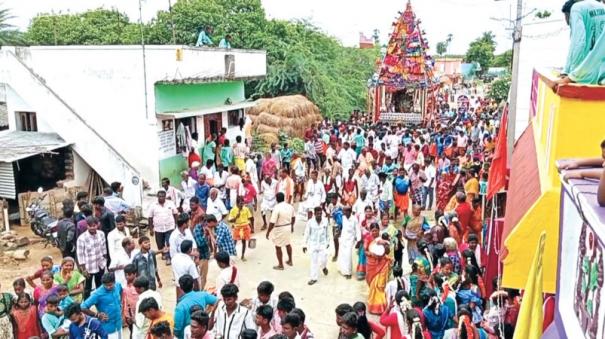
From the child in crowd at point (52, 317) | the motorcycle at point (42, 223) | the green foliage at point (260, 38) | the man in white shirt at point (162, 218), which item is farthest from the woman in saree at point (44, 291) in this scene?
the green foliage at point (260, 38)

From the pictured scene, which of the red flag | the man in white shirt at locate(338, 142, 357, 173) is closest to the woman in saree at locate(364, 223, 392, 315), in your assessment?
the red flag

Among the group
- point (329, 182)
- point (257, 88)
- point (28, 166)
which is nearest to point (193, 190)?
point (329, 182)

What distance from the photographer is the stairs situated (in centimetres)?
1261

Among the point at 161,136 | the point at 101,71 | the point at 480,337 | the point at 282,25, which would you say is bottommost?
the point at 480,337

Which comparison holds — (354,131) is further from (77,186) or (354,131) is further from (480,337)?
(480,337)

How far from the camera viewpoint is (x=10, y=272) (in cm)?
973

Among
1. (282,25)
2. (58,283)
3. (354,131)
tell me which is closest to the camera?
(58,283)

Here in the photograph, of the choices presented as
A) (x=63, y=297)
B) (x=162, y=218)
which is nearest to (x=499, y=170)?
(x=162, y=218)

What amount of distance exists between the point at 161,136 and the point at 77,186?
7.01ft

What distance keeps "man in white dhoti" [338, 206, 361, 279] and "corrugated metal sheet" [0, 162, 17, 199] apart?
7.02 m

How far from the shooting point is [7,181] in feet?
39.4

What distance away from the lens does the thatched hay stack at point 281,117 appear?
19.3m

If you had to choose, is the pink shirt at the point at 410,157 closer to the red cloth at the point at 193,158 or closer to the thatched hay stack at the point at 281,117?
the red cloth at the point at 193,158

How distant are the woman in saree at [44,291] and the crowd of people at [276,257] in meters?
0.01
